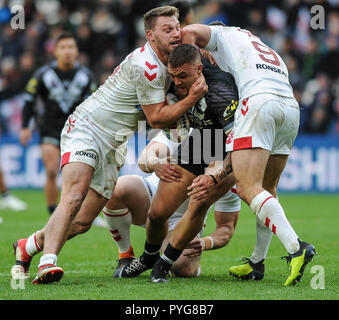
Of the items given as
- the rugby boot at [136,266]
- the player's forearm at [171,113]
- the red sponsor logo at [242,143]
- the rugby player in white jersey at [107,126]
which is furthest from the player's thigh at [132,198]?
the red sponsor logo at [242,143]

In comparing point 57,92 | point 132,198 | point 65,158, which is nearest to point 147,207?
point 132,198

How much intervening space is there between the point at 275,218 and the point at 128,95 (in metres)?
1.67

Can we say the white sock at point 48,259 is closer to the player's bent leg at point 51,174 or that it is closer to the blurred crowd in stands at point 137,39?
the player's bent leg at point 51,174

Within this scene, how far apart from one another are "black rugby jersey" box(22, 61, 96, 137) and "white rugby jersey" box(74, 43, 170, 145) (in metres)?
4.51

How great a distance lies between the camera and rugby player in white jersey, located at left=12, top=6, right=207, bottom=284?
572 cm

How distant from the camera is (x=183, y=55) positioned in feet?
18.3

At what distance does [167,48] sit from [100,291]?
2079 mm

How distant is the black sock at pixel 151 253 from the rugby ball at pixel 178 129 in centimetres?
95

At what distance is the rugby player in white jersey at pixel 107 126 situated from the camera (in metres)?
5.72

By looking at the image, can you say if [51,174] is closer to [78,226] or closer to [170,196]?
[78,226]

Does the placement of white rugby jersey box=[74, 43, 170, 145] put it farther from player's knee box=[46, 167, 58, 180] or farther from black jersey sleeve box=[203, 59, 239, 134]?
player's knee box=[46, 167, 58, 180]
